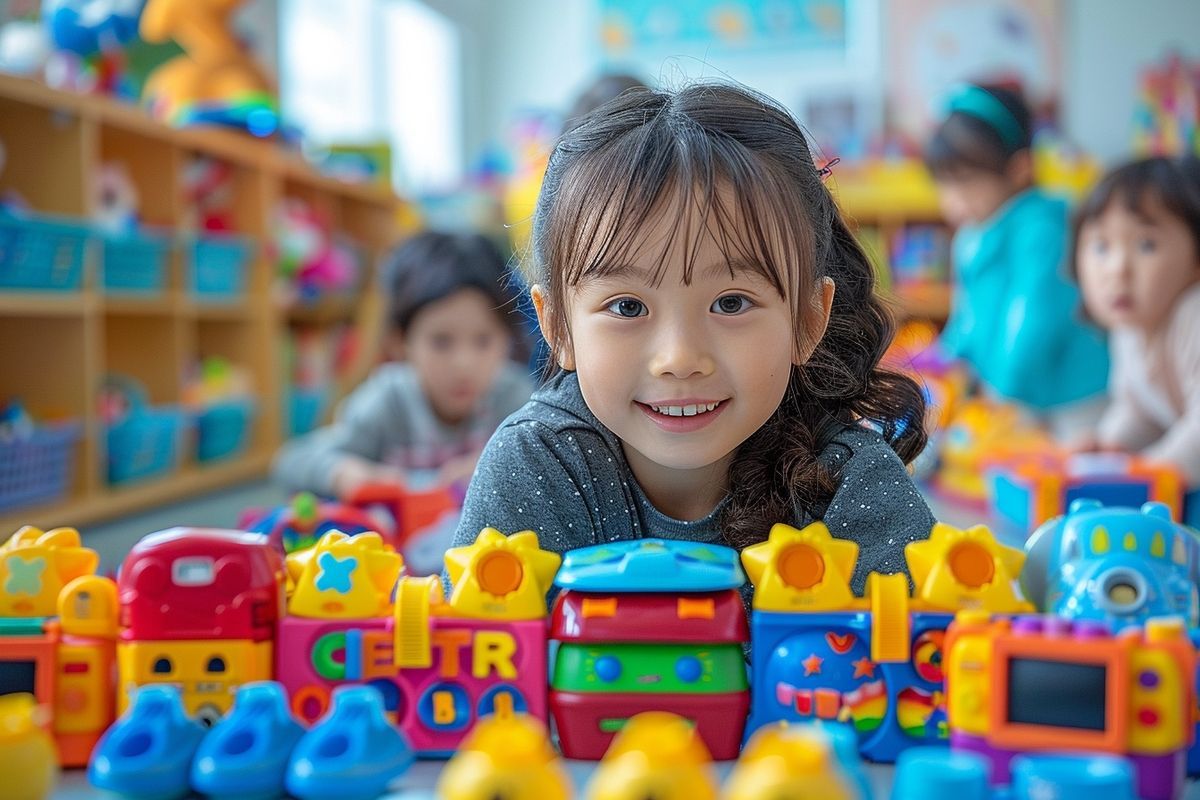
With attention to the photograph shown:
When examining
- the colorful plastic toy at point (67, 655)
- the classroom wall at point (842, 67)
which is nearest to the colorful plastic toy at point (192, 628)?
the colorful plastic toy at point (67, 655)

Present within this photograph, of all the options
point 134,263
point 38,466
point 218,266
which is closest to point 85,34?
point 134,263

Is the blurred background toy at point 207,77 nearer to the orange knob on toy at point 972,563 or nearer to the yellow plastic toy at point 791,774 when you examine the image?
the orange knob on toy at point 972,563

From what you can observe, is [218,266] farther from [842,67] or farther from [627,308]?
[842,67]

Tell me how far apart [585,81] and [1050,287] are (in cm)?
353

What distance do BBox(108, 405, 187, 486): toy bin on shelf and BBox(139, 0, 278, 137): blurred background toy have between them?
2.35 ft

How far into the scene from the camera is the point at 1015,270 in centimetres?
274

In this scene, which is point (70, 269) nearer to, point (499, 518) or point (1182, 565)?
point (499, 518)

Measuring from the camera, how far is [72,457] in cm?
234

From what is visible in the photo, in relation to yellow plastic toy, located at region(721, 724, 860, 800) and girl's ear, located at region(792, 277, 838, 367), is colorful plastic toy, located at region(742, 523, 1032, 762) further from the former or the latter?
girl's ear, located at region(792, 277, 838, 367)

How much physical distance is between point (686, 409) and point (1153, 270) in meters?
1.46

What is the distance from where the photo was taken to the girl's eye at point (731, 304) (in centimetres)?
80

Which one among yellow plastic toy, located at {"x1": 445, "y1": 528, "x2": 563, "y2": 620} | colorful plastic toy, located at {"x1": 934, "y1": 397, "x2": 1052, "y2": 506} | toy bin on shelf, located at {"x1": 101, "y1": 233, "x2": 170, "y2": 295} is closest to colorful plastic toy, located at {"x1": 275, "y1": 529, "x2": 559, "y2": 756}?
yellow plastic toy, located at {"x1": 445, "y1": 528, "x2": 563, "y2": 620}

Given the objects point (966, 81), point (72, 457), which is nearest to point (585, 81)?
point (966, 81)

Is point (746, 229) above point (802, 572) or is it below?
above
